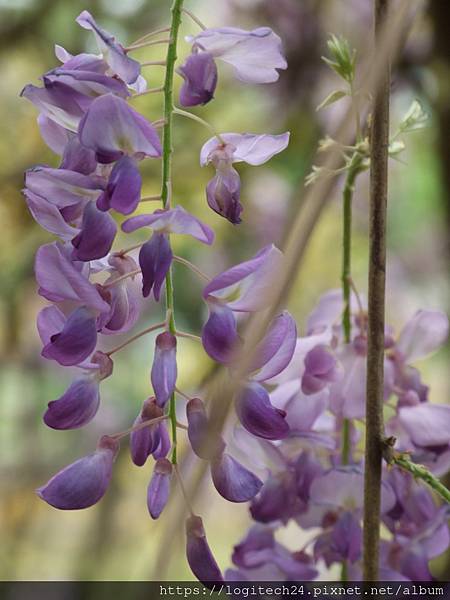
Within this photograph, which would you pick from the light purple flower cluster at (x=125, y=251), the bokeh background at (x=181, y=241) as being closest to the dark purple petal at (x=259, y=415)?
the light purple flower cluster at (x=125, y=251)

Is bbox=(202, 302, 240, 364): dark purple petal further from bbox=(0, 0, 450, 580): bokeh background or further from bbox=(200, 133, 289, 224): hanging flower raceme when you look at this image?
bbox=(0, 0, 450, 580): bokeh background

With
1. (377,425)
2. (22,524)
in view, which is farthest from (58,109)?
(22,524)

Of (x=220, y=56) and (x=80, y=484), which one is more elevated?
(x=220, y=56)

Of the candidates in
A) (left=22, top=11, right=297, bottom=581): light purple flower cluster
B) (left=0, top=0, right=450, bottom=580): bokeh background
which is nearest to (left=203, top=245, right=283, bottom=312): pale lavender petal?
(left=22, top=11, right=297, bottom=581): light purple flower cluster

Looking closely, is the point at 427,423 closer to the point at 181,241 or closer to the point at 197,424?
the point at 197,424

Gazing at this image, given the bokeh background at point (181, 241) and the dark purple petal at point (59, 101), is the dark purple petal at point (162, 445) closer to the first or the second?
the dark purple petal at point (59, 101)

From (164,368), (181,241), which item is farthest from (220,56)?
(181,241)
